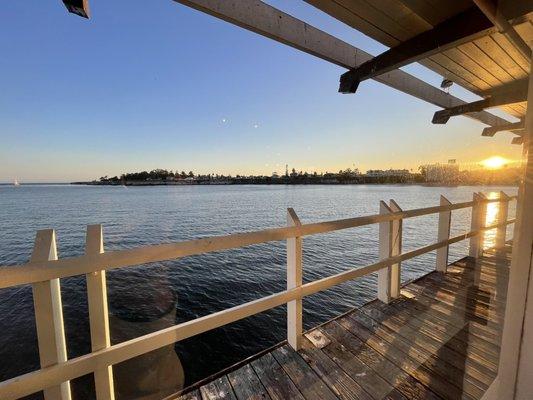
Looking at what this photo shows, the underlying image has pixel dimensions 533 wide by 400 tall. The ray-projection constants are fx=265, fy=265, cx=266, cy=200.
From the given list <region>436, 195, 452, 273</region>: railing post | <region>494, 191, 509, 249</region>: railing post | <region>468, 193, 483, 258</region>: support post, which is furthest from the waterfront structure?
<region>494, 191, 509, 249</region>: railing post

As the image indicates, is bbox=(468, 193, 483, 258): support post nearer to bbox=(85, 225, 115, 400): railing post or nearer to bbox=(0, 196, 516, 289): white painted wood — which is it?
bbox=(0, 196, 516, 289): white painted wood

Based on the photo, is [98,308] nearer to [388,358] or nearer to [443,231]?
[388,358]

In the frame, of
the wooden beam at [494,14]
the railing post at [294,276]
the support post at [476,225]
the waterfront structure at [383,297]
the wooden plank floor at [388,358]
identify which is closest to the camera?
the waterfront structure at [383,297]

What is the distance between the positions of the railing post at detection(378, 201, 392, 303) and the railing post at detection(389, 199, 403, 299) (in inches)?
2.8

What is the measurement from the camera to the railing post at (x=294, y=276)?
2.52m

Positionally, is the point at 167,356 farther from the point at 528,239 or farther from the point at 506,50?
the point at 506,50

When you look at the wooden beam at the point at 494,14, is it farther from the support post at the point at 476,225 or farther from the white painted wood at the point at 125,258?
the support post at the point at 476,225

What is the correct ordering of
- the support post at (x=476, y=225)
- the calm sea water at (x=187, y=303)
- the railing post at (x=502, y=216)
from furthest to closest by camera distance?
the calm sea water at (x=187, y=303)
the railing post at (x=502, y=216)
the support post at (x=476, y=225)

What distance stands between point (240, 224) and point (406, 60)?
23235mm

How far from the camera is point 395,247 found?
3396mm

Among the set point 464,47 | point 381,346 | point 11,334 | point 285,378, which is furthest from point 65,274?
point 11,334

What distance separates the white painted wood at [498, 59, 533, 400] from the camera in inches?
41.6

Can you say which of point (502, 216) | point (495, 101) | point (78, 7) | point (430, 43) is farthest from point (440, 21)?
point (502, 216)

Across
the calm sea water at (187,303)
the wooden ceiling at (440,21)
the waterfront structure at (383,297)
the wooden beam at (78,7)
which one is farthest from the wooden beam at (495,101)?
the calm sea water at (187,303)
